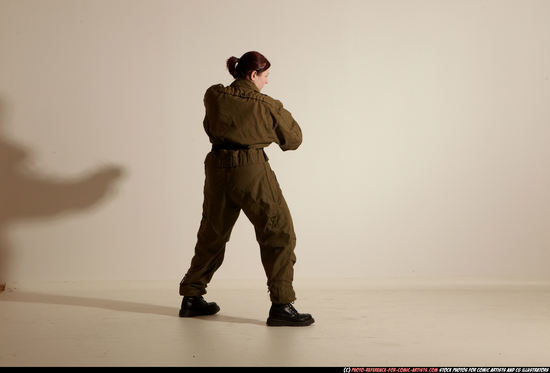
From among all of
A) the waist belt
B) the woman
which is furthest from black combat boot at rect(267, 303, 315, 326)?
the waist belt

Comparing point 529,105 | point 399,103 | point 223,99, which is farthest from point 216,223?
point 529,105

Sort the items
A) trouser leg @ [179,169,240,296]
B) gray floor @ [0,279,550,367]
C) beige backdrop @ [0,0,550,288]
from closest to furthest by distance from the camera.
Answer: gray floor @ [0,279,550,367] → trouser leg @ [179,169,240,296] → beige backdrop @ [0,0,550,288]

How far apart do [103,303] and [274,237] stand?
1.08 metres

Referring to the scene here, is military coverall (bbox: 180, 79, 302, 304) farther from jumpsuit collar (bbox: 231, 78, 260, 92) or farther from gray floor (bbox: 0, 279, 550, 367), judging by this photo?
gray floor (bbox: 0, 279, 550, 367)

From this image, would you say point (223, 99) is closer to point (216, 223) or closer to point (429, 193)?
point (216, 223)

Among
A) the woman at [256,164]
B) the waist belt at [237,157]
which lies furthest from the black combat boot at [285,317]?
the waist belt at [237,157]

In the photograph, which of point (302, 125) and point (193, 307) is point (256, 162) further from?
point (302, 125)

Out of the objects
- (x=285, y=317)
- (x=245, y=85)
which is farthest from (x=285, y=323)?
(x=245, y=85)

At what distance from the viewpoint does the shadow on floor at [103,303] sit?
3223mm

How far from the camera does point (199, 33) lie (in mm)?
3998

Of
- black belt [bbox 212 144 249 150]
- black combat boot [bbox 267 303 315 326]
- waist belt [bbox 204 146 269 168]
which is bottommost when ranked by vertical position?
black combat boot [bbox 267 303 315 326]

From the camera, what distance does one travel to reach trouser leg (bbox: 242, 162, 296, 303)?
302cm

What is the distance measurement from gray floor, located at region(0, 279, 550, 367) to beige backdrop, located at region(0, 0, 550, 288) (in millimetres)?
166

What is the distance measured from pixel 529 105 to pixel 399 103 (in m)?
0.71
